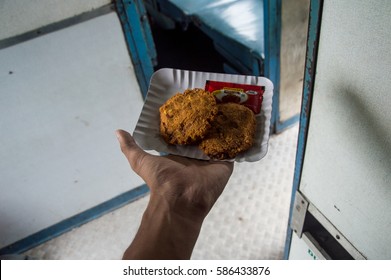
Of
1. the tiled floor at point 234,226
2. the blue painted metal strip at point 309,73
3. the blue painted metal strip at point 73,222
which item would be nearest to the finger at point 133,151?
the blue painted metal strip at point 309,73

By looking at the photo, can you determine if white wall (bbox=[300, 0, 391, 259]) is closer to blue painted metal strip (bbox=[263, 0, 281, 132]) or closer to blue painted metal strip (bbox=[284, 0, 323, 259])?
blue painted metal strip (bbox=[284, 0, 323, 259])

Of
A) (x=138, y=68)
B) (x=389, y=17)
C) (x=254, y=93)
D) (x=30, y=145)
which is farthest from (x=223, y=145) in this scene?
(x=30, y=145)

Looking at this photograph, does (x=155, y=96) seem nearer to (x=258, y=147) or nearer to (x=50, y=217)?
(x=258, y=147)

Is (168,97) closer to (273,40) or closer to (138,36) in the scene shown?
(138,36)

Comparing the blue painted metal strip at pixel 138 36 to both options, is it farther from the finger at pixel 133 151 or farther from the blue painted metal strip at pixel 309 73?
the blue painted metal strip at pixel 309 73

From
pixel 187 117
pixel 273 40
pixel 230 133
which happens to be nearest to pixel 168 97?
pixel 187 117

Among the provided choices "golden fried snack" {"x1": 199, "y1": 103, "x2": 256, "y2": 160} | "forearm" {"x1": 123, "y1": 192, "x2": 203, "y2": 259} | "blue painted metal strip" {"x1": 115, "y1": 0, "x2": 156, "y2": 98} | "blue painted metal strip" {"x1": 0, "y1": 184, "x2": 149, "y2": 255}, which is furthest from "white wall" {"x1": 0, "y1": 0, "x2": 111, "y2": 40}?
A: "blue painted metal strip" {"x1": 0, "y1": 184, "x2": 149, "y2": 255}
